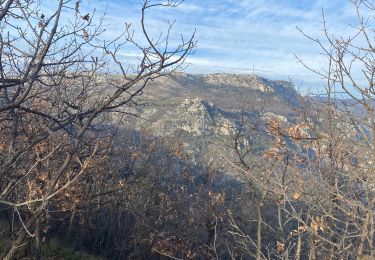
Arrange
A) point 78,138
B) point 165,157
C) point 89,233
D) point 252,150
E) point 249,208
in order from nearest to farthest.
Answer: point 78,138 < point 252,150 < point 249,208 < point 89,233 < point 165,157

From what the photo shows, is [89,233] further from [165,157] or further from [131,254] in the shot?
[165,157]

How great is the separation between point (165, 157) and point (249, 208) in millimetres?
9298

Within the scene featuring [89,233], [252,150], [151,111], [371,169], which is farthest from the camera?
[151,111]

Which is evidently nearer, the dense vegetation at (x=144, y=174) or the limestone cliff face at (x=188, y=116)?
the dense vegetation at (x=144, y=174)

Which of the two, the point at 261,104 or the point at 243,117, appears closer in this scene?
the point at 261,104

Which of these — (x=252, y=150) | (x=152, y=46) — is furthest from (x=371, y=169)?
(x=252, y=150)

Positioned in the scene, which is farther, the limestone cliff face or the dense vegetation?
the limestone cliff face

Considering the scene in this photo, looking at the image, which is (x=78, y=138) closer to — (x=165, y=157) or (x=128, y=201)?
(x=128, y=201)

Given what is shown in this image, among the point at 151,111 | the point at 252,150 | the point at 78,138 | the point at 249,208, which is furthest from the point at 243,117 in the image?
the point at 151,111

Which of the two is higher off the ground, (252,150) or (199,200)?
(252,150)

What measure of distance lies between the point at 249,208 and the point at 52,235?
7.75 meters

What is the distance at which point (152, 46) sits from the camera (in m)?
5.32

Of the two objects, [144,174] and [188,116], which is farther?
[188,116]

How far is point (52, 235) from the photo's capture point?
16.3 m
